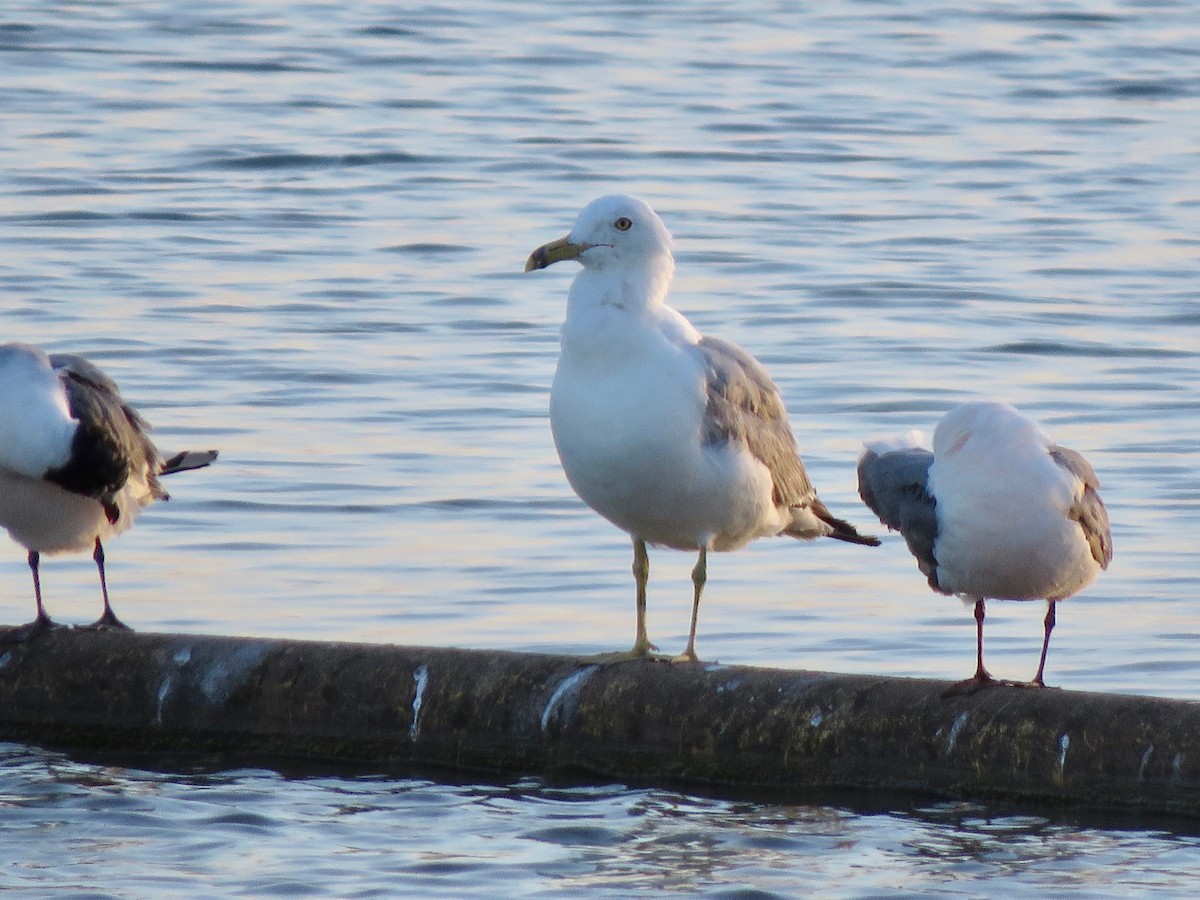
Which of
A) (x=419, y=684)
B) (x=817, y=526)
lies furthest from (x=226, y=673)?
(x=817, y=526)

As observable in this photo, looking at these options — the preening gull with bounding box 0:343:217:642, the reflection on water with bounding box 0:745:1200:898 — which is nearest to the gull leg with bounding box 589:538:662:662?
the reflection on water with bounding box 0:745:1200:898

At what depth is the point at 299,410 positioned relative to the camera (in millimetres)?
12148

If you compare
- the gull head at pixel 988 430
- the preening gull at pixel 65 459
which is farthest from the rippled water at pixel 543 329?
the gull head at pixel 988 430

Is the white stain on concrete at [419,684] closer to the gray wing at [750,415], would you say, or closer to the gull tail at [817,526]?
the gray wing at [750,415]

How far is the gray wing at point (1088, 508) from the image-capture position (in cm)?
693

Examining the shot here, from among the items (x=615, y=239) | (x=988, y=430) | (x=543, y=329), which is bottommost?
(x=543, y=329)

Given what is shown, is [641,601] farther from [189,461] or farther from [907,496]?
[189,461]

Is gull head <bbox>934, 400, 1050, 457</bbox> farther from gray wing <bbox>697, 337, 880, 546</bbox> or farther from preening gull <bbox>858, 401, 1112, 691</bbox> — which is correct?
gray wing <bbox>697, 337, 880, 546</bbox>

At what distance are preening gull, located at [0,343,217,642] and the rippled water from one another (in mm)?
939

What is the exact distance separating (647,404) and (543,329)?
289 inches

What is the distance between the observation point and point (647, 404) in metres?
6.76

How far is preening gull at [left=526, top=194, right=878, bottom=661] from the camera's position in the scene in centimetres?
678

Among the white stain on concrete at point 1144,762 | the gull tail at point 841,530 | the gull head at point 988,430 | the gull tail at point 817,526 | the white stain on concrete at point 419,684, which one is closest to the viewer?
the white stain on concrete at point 1144,762

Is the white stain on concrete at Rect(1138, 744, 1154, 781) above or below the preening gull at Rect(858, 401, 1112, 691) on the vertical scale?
below
